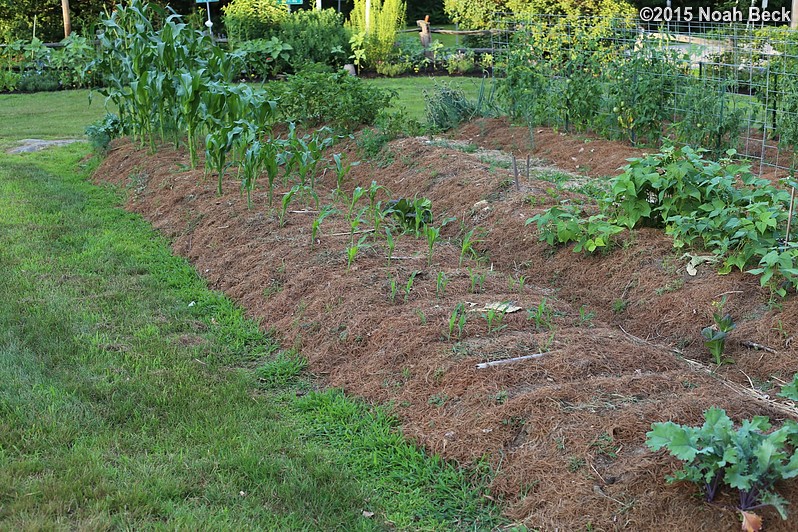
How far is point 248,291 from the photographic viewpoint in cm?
525

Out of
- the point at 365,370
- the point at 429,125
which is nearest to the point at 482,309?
the point at 365,370

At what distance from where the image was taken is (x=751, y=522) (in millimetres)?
2643

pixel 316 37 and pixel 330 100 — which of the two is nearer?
pixel 330 100

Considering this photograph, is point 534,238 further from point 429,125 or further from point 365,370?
point 429,125

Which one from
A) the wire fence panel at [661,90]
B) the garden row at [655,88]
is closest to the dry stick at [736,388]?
the wire fence panel at [661,90]

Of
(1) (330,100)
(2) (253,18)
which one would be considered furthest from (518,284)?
(2) (253,18)

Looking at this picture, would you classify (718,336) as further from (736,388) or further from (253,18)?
(253,18)

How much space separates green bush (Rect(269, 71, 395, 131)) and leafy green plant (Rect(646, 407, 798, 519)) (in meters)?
7.20

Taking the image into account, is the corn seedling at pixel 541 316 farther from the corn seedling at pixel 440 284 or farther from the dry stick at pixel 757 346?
the dry stick at pixel 757 346

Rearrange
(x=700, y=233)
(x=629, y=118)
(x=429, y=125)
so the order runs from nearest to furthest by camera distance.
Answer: (x=700, y=233) < (x=629, y=118) < (x=429, y=125)

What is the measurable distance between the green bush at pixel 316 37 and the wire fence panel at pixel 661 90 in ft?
27.6

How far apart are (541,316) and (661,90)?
5.12 meters

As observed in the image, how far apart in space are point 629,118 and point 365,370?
5.94m

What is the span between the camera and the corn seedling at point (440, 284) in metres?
4.63
